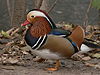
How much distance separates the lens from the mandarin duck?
4051 millimetres

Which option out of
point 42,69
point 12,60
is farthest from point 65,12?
point 42,69

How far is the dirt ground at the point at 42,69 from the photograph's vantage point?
162 inches

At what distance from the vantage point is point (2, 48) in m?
5.40

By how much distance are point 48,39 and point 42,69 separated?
429 mm

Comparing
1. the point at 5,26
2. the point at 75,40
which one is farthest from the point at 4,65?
the point at 5,26

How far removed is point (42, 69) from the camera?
4281 mm

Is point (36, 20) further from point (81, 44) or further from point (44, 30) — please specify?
point (81, 44)

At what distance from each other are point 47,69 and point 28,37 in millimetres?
453

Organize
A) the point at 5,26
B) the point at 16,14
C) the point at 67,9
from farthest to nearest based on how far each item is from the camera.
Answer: the point at 67,9 < the point at 5,26 < the point at 16,14

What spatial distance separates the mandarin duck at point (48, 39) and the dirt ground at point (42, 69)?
0.45 ft

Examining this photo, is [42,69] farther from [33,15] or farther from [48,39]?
[33,15]

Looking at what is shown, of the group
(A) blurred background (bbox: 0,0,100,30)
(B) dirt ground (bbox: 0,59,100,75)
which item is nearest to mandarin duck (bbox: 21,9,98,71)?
(B) dirt ground (bbox: 0,59,100,75)

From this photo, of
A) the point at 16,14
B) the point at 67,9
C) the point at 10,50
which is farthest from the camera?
the point at 67,9

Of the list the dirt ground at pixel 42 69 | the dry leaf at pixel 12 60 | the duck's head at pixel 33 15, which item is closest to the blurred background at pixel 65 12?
the dry leaf at pixel 12 60
